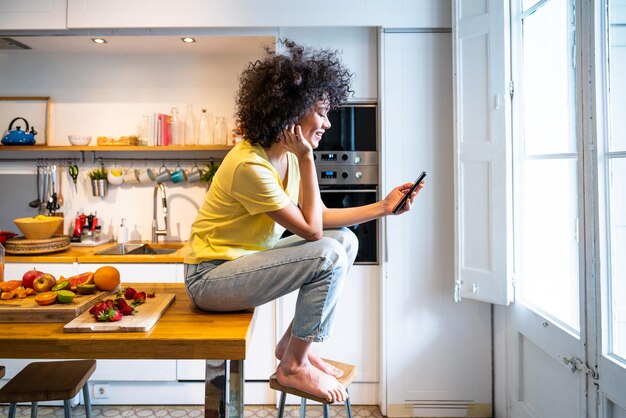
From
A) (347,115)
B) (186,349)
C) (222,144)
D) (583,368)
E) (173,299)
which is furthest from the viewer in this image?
(222,144)

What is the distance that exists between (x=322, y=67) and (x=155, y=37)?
167 cm

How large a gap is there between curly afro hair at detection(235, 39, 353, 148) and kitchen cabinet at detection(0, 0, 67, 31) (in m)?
1.79

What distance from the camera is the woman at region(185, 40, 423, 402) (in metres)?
1.23

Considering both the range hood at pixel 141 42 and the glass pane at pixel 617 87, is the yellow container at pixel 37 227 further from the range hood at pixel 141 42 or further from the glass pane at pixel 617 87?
the glass pane at pixel 617 87

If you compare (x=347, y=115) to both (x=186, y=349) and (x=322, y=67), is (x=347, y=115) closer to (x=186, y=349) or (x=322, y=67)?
(x=322, y=67)

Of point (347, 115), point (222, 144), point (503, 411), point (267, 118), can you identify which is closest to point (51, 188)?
point (222, 144)

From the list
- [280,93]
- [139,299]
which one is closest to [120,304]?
[139,299]

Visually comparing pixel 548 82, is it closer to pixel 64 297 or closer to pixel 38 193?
pixel 64 297

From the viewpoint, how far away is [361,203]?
8.38ft

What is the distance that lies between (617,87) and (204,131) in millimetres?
2230

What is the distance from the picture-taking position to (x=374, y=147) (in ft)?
8.34

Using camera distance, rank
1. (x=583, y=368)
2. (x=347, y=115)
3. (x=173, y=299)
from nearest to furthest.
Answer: (x=173, y=299), (x=583, y=368), (x=347, y=115)

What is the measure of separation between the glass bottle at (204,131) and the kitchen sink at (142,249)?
70 centimetres

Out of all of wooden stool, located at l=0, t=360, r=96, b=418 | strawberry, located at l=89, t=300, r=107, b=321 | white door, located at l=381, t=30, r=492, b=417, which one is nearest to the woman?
strawberry, located at l=89, t=300, r=107, b=321
